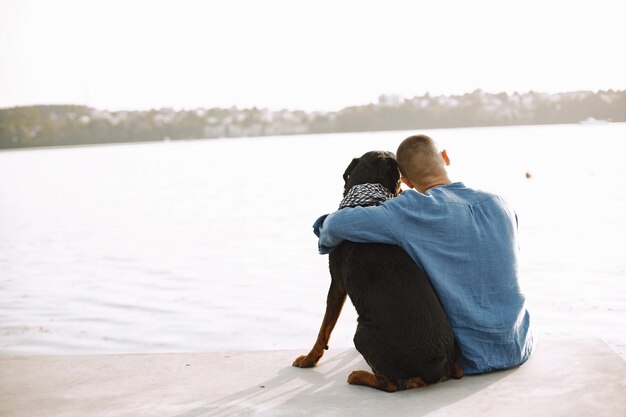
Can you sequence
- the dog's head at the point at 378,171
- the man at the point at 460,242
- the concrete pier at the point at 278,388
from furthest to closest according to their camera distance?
the dog's head at the point at 378,171 → the man at the point at 460,242 → the concrete pier at the point at 278,388

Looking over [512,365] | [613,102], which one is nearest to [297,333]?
[512,365]

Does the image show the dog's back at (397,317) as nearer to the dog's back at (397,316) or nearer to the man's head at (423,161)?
the dog's back at (397,316)

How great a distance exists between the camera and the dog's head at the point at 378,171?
380cm

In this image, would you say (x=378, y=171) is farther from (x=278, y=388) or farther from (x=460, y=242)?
(x=278, y=388)

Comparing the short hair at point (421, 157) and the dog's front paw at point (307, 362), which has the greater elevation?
the short hair at point (421, 157)

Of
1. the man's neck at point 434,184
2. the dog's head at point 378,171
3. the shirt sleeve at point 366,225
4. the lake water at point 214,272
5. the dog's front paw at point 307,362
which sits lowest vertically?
the lake water at point 214,272

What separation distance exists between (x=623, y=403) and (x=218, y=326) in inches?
190

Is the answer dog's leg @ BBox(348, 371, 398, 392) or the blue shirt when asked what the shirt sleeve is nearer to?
the blue shirt

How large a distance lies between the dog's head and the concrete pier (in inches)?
35.1

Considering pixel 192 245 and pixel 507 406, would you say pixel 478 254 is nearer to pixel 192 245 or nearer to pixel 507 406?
pixel 507 406

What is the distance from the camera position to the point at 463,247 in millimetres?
3496

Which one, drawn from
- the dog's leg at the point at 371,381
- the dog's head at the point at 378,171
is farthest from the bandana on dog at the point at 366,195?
the dog's leg at the point at 371,381

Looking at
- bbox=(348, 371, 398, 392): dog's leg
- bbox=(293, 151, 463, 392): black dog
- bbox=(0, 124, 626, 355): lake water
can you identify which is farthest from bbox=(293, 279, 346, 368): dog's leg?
bbox=(0, 124, 626, 355): lake water

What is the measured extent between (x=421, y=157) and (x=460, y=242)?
1.40 feet
